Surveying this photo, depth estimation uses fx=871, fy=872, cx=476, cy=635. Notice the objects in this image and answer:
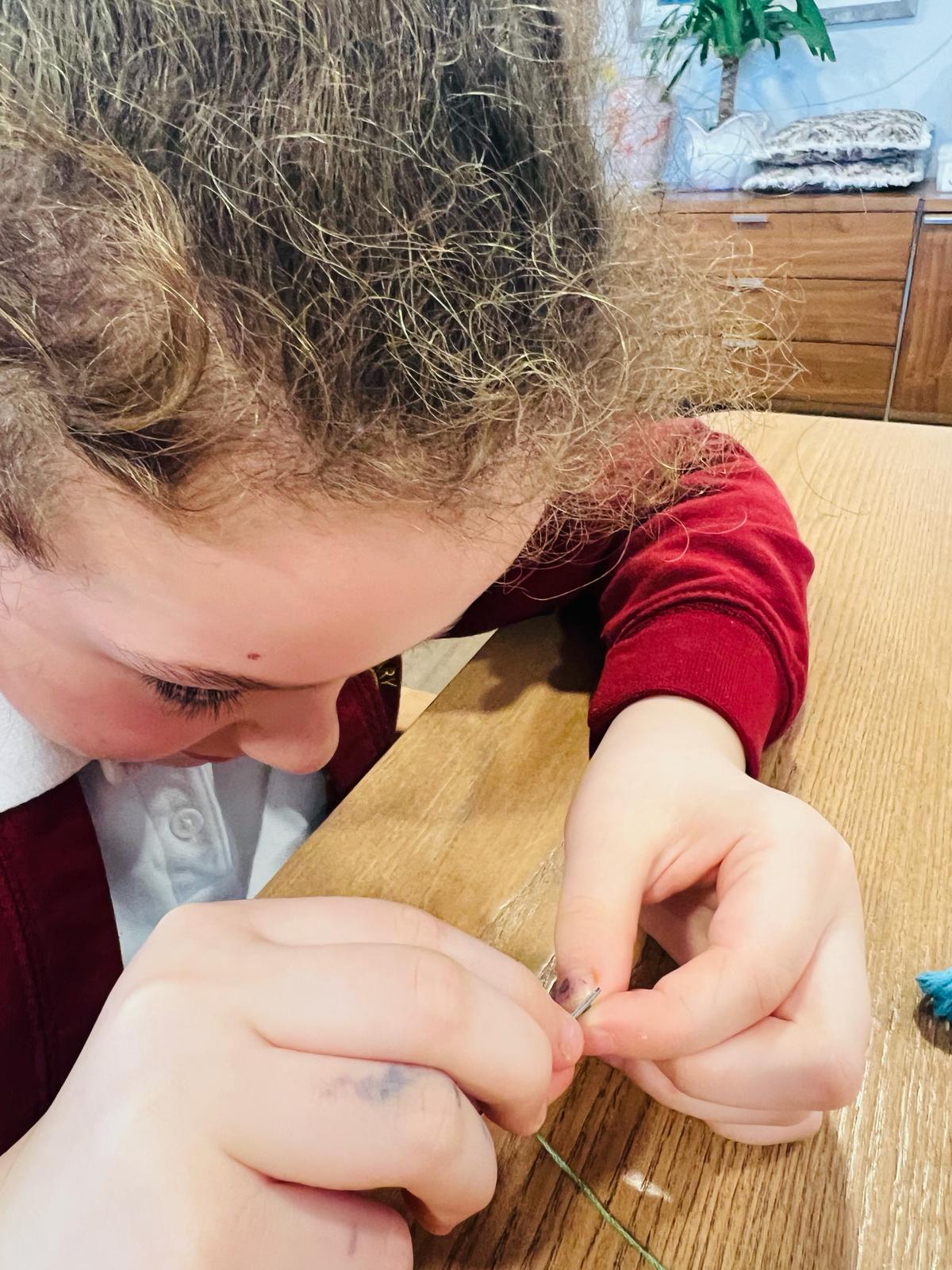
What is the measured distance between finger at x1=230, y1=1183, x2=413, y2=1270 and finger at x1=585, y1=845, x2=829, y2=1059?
0.31 ft

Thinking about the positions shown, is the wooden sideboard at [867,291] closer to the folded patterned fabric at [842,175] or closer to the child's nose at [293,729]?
the folded patterned fabric at [842,175]

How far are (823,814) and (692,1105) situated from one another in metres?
0.19

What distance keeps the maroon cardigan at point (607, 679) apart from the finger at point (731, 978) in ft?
0.45

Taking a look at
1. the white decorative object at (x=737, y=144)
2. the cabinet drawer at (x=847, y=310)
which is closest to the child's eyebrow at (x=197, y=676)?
the cabinet drawer at (x=847, y=310)

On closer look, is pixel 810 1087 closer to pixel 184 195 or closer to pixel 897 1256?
pixel 897 1256

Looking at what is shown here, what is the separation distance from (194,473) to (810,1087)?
1.02ft

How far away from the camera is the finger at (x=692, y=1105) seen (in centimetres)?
33

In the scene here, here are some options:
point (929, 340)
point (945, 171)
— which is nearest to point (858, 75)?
A: point (945, 171)

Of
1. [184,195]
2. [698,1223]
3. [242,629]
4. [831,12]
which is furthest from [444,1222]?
[831,12]

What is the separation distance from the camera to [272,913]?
1.02 feet

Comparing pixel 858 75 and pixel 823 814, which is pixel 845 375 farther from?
pixel 823 814

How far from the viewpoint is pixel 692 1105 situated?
34cm

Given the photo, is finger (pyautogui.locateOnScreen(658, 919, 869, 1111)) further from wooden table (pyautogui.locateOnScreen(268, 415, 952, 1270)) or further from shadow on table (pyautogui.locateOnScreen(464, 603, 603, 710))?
shadow on table (pyautogui.locateOnScreen(464, 603, 603, 710))

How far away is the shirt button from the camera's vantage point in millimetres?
585
